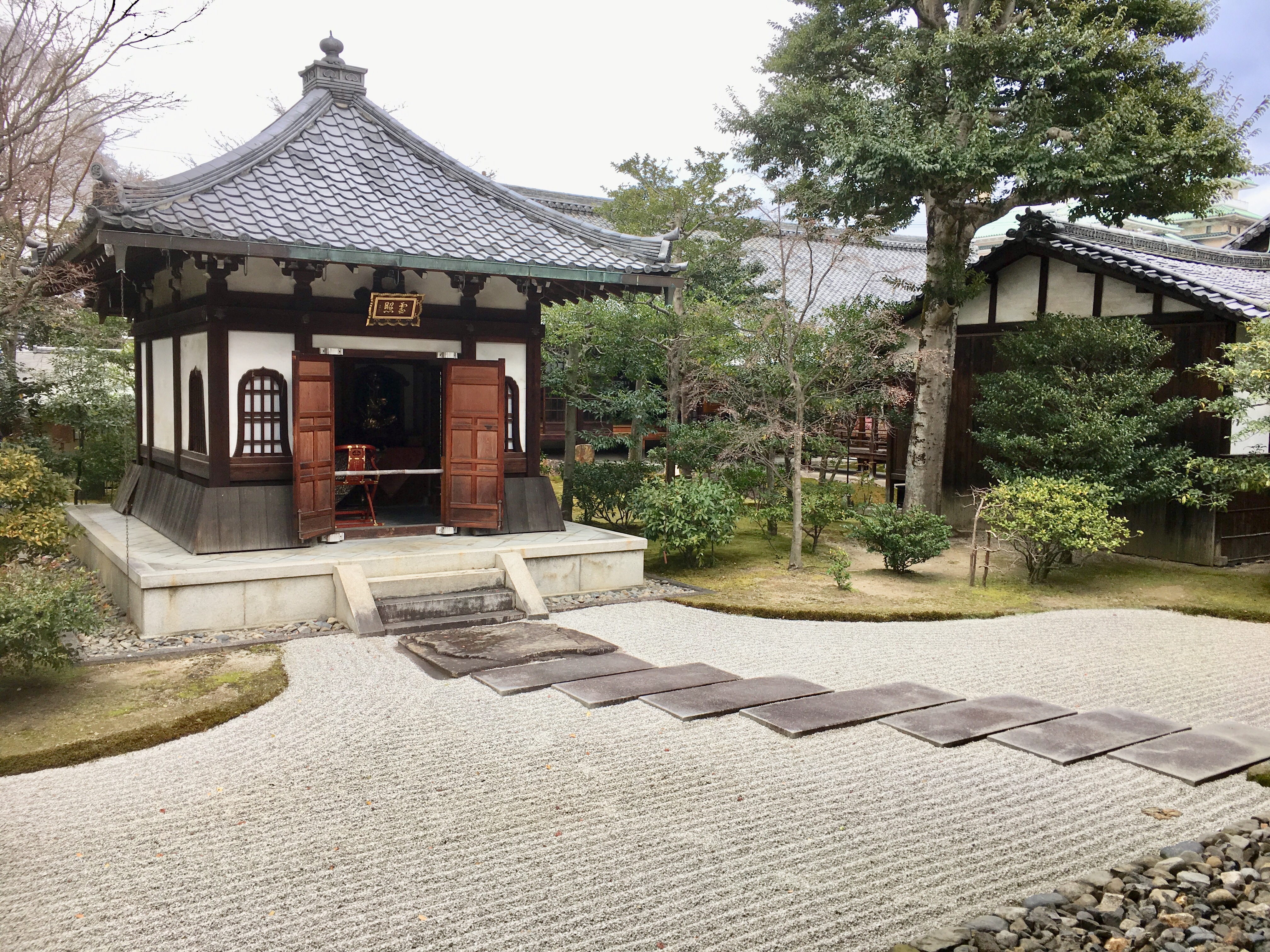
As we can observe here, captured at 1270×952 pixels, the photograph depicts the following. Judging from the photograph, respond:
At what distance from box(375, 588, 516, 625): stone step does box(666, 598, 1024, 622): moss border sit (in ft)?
7.60

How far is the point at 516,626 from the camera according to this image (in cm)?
982

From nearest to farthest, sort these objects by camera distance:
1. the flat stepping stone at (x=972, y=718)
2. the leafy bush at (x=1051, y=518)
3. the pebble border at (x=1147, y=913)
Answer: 1. the pebble border at (x=1147, y=913)
2. the flat stepping stone at (x=972, y=718)
3. the leafy bush at (x=1051, y=518)

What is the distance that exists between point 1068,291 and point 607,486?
7510 mm

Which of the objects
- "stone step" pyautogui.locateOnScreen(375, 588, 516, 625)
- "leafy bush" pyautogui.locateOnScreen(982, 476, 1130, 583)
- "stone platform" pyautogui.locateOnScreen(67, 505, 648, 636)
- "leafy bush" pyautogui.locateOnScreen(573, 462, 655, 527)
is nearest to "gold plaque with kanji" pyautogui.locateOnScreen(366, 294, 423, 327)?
"stone platform" pyautogui.locateOnScreen(67, 505, 648, 636)

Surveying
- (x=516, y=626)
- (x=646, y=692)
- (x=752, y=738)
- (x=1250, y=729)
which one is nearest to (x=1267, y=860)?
(x=1250, y=729)

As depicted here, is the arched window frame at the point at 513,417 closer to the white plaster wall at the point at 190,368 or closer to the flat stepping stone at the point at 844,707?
the white plaster wall at the point at 190,368

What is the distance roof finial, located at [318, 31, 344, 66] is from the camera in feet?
42.1

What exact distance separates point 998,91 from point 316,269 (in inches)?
372

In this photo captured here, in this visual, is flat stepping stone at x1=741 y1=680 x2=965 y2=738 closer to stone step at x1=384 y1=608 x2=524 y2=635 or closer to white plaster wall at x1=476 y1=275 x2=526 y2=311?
stone step at x1=384 y1=608 x2=524 y2=635

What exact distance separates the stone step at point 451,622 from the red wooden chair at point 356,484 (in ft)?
7.66

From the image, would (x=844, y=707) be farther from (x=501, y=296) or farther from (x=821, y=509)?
(x=501, y=296)

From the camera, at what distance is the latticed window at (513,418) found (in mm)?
12508

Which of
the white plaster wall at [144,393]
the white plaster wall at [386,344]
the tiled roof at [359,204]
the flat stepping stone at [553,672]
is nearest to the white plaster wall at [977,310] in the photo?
the tiled roof at [359,204]

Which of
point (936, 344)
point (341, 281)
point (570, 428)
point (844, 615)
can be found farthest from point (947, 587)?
point (341, 281)
